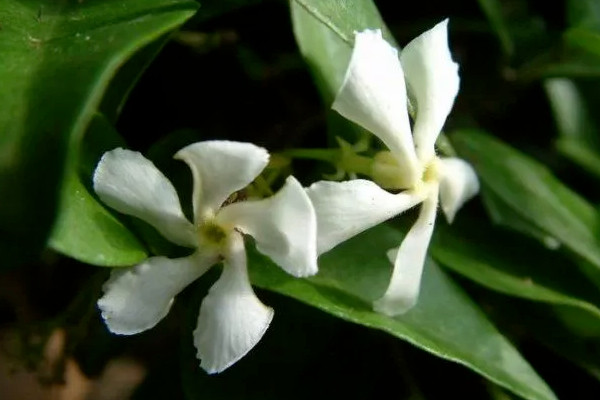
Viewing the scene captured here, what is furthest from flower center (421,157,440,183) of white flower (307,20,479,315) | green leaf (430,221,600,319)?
green leaf (430,221,600,319)

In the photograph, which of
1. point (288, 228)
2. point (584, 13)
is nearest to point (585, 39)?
point (584, 13)

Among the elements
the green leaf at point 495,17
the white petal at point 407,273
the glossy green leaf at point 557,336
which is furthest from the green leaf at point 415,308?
the green leaf at point 495,17

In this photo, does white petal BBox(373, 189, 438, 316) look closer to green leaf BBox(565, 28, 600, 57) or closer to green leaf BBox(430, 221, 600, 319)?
green leaf BBox(430, 221, 600, 319)

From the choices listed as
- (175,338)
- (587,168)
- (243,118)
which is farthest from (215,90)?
(587,168)

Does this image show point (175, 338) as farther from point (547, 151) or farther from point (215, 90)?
point (547, 151)

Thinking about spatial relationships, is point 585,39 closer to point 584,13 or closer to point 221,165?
point 584,13
